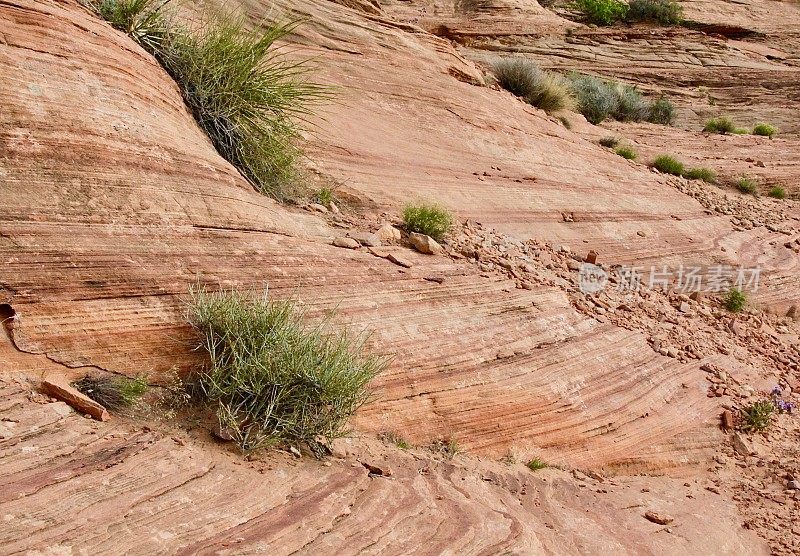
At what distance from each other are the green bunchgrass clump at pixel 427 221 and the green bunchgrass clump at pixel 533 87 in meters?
6.28

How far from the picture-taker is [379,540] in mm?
3438

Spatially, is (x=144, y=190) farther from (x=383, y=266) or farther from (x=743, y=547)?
(x=743, y=547)

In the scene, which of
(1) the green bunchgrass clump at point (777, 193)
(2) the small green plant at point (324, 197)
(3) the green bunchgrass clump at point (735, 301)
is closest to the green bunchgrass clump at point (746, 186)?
(1) the green bunchgrass clump at point (777, 193)

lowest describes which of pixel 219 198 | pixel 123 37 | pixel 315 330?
pixel 315 330

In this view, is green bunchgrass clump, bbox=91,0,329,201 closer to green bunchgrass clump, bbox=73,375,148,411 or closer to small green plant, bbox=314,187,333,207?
small green plant, bbox=314,187,333,207

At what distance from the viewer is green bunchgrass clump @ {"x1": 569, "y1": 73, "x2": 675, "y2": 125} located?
14914 millimetres

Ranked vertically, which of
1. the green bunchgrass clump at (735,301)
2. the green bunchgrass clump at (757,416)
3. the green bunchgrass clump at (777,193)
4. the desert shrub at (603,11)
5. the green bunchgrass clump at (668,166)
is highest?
the desert shrub at (603,11)

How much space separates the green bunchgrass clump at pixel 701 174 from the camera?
508 inches

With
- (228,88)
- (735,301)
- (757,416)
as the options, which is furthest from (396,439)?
(735,301)

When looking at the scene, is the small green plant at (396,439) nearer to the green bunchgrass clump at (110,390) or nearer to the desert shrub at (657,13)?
the green bunchgrass clump at (110,390)

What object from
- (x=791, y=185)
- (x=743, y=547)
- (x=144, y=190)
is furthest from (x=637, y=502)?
(x=791, y=185)

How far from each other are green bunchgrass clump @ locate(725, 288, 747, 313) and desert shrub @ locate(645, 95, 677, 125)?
8.15 metres

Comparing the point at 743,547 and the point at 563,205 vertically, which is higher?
the point at 563,205

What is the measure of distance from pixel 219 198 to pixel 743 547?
407cm
